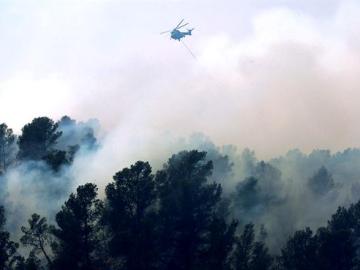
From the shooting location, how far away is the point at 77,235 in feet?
247

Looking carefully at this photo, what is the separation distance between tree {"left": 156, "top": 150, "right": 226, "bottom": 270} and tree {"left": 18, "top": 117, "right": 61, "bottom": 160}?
45142 millimetres

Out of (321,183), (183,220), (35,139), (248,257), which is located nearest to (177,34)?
(35,139)

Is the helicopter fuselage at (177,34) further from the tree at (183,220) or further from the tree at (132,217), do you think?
the tree at (132,217)

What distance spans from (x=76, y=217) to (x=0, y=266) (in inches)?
409

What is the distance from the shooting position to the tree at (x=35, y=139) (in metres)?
125

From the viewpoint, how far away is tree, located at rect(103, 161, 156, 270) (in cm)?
7644

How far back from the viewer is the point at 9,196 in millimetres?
120875

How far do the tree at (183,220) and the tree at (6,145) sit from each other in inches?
2911

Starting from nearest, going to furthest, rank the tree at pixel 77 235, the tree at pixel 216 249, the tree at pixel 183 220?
1. the tree at pixel 77 235
2. the tree at pixel 216 249
3. the tree at pixel 183 220

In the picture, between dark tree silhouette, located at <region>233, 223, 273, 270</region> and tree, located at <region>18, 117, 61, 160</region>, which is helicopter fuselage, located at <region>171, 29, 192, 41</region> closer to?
tree, located at <region>18, 117, 61, 160</region>

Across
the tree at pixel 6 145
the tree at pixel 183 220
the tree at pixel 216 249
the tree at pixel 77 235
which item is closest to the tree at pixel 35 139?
the tree at pixel 6 145

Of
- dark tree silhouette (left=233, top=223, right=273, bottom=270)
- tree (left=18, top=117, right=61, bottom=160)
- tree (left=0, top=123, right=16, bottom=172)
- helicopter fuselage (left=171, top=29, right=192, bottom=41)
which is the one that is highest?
helicopter fuselage (left=171, top=29, right=192, bottom=41)

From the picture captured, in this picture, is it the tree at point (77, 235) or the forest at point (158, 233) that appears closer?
the tree at point (77, 235)

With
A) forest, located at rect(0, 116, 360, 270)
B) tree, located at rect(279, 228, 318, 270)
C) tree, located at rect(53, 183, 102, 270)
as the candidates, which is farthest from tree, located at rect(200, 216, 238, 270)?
Answer: tree, located at rect(53, 183, 102, 270)
